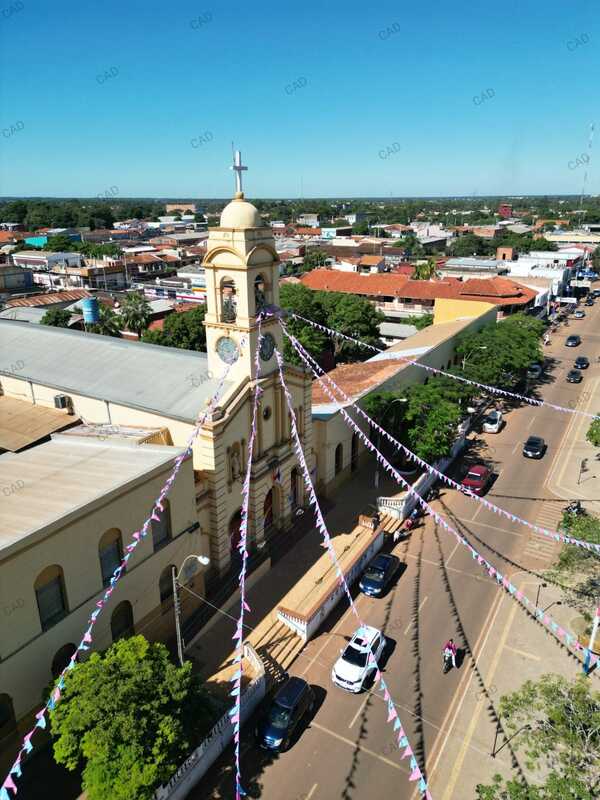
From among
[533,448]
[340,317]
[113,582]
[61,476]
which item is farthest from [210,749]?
[340,317]

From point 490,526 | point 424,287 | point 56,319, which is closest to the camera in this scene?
point 490,526

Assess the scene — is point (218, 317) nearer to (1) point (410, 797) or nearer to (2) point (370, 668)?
(2) point (370, 668)

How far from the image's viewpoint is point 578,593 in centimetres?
2747

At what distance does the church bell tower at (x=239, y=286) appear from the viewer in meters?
26.4

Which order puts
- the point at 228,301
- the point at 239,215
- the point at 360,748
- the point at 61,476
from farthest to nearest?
the point at 228,301 < the point at 239,215 < the point at 61,476 < the point at 360,748

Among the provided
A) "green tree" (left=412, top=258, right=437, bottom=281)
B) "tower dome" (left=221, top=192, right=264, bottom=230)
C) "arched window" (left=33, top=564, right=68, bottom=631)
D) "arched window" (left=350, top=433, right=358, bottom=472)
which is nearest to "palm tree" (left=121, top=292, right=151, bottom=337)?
"arched window" (left=350, top=433, right=358, bottom=472)

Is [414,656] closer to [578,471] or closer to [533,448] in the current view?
[578,471]

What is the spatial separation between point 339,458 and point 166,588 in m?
16.2

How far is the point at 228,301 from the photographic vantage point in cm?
2812

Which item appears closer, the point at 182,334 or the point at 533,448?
the point at 533,448

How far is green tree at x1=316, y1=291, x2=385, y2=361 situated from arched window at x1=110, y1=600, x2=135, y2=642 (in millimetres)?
45329

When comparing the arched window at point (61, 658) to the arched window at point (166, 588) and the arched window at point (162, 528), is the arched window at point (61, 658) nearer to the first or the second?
the arched window at point (166, 588)

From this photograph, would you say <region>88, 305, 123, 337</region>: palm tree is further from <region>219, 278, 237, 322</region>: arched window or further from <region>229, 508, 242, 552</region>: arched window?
<region>229, 508, 242, 552</region>: arched window

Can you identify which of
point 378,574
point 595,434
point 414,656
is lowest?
point 414,656
